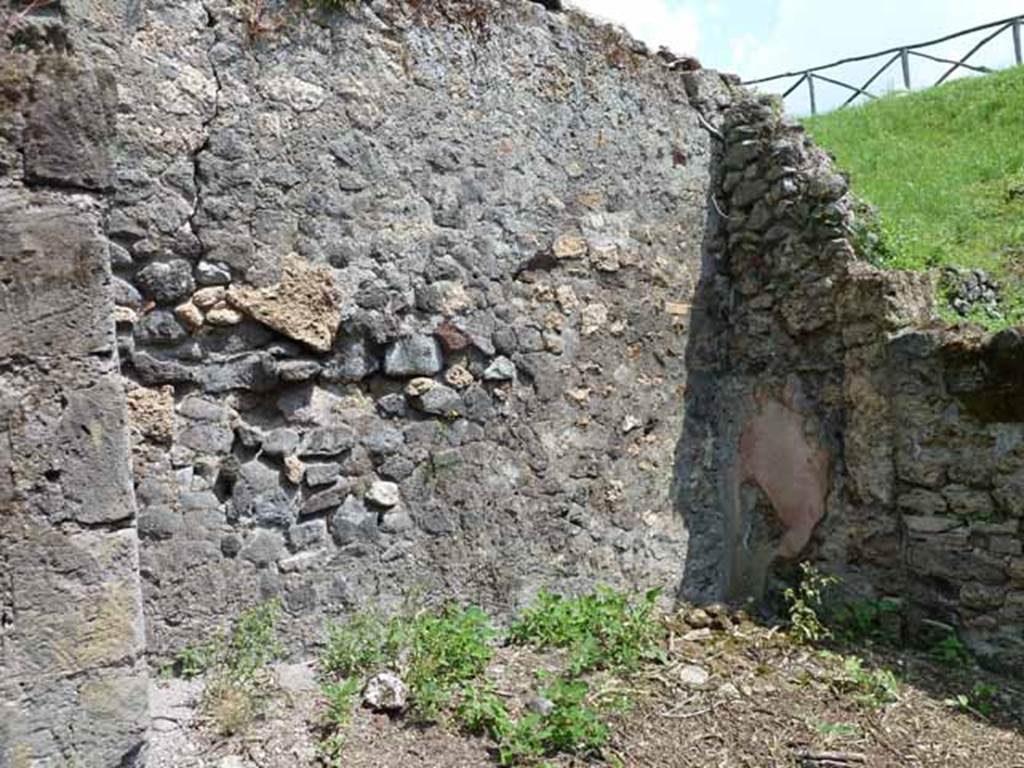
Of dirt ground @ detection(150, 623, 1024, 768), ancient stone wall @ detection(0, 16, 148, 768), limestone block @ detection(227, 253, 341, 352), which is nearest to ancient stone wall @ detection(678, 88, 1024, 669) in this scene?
dirt ground @ detection(150, 623, 1024, 768)

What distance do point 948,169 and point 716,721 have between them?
6.94m

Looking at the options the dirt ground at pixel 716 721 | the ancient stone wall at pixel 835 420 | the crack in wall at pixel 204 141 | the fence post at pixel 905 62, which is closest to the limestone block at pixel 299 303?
the crack in wall at pixel 204 141

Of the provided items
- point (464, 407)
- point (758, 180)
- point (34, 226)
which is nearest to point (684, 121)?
point (758, 180)

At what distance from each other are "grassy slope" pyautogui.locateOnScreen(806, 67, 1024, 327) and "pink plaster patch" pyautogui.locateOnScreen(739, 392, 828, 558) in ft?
3.17

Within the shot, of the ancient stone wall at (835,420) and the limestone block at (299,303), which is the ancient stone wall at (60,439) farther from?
the ancient stone wall at (835,420)

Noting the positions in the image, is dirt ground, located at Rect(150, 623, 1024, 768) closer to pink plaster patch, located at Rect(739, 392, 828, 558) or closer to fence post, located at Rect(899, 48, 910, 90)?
pink plaster patch, located at Rect(739, 392, 828, 558)

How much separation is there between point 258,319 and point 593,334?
60.2 inches

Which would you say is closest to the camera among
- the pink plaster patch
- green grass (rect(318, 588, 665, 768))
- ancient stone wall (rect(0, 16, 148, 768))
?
ancient stone wall (rect(0, 16, 148, 768))

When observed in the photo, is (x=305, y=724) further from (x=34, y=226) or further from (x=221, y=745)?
(x=34, y=226)

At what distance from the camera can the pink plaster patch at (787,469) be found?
4500 mm

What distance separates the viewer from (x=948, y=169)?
8.79 m

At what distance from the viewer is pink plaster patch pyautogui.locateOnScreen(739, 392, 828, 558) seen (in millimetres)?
4500

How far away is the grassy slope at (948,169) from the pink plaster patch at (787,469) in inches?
38.0

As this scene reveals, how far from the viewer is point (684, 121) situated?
4.63m
